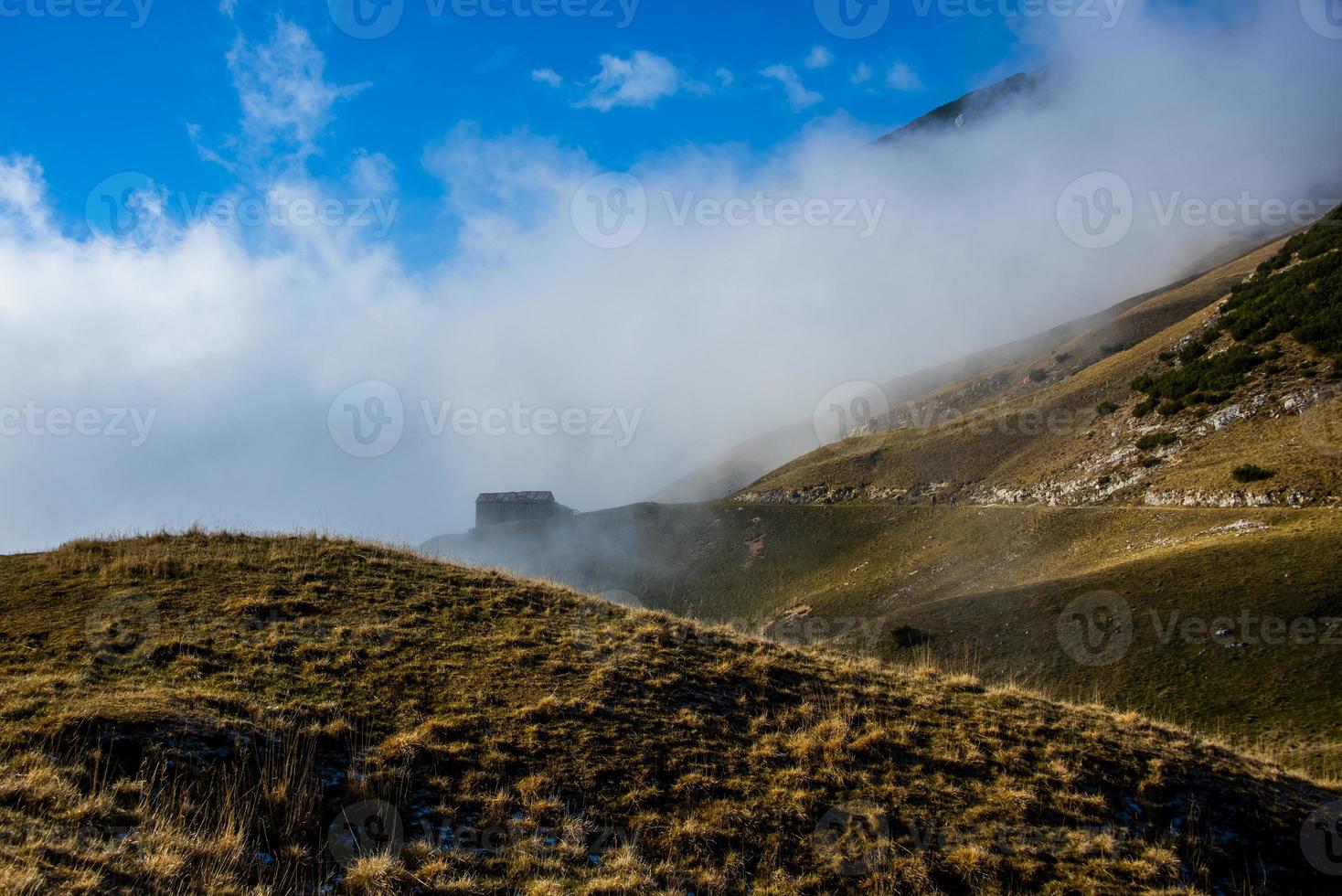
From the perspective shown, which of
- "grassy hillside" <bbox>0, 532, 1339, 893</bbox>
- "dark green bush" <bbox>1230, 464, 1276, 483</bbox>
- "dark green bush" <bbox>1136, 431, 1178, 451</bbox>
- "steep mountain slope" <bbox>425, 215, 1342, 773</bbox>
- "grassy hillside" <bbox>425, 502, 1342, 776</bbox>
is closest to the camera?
"grassy hillside" <bbox>0, 532, 1339, 893</bbox>

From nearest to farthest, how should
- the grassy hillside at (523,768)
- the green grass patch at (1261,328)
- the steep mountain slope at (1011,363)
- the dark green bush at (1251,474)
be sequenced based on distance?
the grassy hillside at (523,768), the dark green bush at (1251,474), the green grass patch at (1261,328), the steep mountain slope at (1011,363)

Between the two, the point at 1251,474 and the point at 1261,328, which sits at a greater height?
the point at 1261,328

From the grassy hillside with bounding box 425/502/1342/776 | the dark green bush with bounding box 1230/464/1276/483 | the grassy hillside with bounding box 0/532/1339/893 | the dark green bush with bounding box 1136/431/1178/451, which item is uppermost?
the grassy hillside with bounding box 0/532/1339/893

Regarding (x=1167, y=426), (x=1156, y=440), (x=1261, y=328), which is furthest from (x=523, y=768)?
(x=1261, y=328)

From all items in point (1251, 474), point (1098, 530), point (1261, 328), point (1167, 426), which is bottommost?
point (1098, 530)

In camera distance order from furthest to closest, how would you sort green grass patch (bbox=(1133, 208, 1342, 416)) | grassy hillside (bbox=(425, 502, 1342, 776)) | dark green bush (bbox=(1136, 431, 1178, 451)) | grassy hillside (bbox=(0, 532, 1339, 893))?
dark green bush (bbox=(1136, 431, 1178, 451)) → green grass patch (bbox=(1133, 208, 1342, 416)) → grassy hillside (bbox=(425, 502, 1342, 776)) → grassy hillside (bbox=(0, 532, 1339, 893))

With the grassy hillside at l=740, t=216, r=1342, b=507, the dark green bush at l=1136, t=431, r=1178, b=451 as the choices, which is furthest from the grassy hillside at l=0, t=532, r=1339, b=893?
the dark green bush at l=1136, t=431, r=1178, b=451

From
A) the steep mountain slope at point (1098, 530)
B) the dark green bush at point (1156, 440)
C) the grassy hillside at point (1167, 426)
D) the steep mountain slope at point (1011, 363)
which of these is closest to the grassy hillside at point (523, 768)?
the steep mountain slope at point (1098, 530)

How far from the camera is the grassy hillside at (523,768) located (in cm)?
779

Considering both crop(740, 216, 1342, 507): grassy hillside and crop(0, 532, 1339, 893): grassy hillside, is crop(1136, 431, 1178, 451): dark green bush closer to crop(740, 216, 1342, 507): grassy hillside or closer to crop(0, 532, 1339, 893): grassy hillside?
crop(740, 216, 1342, 507): grassy hillside

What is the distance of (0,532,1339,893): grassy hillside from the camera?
779cm

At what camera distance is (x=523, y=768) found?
9.88 m

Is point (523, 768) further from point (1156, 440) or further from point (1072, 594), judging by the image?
point (1156, 440)

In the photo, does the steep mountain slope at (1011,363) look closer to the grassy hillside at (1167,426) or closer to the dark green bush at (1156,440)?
the grassy hillside at (1167,426)
